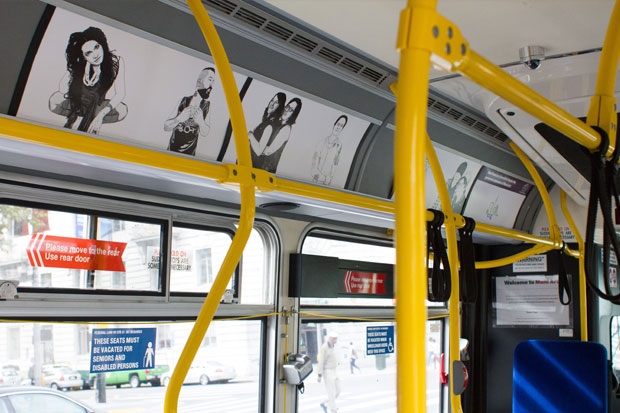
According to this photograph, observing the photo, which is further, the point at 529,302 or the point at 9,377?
the point at 529,302

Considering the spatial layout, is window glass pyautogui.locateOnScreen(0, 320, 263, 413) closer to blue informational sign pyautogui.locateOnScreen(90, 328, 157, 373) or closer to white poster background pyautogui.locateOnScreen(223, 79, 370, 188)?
blue informational sign pyautogui.locateOnScreen(90, 328, 157, 373)

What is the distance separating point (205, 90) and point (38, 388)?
173 centimetres

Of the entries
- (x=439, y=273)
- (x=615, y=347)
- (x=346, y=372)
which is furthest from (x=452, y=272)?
(x=615, y=347)

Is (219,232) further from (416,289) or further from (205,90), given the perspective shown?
(416,289)

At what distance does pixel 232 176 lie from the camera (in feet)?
7.55

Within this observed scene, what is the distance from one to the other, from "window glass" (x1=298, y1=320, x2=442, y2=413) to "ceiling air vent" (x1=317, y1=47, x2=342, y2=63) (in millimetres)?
1892

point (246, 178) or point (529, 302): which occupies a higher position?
point (246, 178)

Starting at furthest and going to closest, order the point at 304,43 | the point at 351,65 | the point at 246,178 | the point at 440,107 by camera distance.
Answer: the point at 440,107 → the point at 351,65 → the point at 304,43 → the point at 246,178

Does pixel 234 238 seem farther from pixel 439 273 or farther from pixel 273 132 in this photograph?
pixel 273 132

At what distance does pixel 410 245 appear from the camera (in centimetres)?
95

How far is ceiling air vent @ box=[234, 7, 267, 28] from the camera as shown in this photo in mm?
2977

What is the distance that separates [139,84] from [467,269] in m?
1.87

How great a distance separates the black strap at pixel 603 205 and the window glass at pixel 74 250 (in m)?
2.43

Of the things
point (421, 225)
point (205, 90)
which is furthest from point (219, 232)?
point (421, 225)
